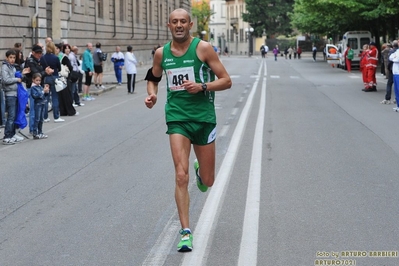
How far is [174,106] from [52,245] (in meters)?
1.54

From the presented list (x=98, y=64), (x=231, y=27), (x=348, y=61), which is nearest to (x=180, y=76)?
(x=98, y=64)

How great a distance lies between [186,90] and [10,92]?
29.4ft

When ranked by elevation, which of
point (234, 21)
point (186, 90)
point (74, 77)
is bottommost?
point (74, 77)

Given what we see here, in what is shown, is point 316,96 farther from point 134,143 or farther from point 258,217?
point 258,217

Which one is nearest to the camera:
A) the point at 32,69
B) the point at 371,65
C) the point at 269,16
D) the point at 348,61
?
the point at 32,69

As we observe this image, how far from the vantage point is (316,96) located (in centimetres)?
2614

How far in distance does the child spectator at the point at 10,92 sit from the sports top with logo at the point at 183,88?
8.55 metres

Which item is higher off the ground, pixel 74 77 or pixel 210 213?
pixel 74 77

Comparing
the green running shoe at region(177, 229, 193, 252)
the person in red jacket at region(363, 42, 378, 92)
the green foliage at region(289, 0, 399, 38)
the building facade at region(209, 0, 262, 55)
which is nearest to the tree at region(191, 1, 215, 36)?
the building facade at region(209, 0, 262, 55)

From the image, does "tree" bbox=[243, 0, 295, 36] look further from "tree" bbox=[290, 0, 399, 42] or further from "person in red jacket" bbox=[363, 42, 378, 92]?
"person in red jacket" bbox=[363, 42, 378, 92]

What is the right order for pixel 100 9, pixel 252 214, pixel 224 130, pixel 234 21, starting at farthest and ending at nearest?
1. pixel 234 21
2. pixel 100 9
3. pixel 224 130
4. pixel 252 214

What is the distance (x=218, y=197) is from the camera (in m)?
8.67

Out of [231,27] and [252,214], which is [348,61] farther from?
[231,27]

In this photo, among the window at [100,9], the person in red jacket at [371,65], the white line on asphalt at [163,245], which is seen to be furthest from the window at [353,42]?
the white line on asphalt at [163,245]
